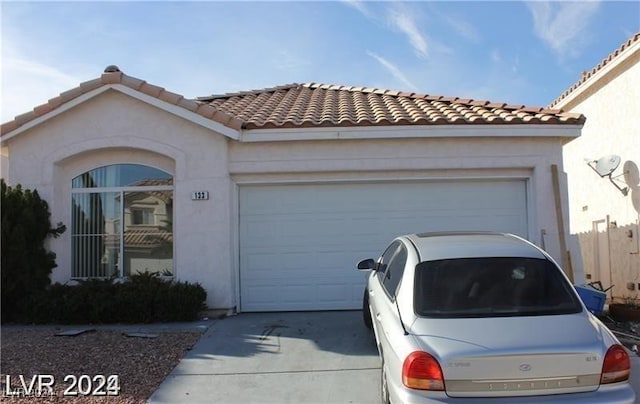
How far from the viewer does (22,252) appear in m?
8.30

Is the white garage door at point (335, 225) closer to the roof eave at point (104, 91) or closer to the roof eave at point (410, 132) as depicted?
the roof eave at point (410, 132)

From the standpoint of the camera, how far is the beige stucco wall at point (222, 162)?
8648 millimetres

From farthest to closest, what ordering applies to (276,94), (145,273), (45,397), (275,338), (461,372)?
1. (276,94)
2. (145,273)
3. (275,338)
4. (45,397)
5. (461,372)

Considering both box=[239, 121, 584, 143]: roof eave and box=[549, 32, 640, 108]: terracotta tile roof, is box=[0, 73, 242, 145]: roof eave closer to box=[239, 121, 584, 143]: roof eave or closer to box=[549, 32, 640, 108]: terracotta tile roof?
box=[239, 121, 584, 143]: roof eave

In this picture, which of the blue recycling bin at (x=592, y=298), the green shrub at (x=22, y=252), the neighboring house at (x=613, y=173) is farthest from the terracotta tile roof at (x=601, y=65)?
the green shrub at (x=22, y=252)

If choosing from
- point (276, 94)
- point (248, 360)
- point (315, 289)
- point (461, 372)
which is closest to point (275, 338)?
point (248, 360)

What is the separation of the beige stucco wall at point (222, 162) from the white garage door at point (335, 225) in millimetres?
205

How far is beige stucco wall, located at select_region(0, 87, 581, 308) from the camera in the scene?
8648 mm

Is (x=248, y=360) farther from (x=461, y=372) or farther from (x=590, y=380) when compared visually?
(x=590, y=380)

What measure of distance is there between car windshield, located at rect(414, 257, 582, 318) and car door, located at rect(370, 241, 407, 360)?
0.28 m

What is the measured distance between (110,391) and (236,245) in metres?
3.82

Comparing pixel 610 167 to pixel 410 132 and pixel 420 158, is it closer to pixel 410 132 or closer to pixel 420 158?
A: pixel 420 158

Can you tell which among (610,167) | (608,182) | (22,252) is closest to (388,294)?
(22,252)

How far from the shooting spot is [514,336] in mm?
3557
